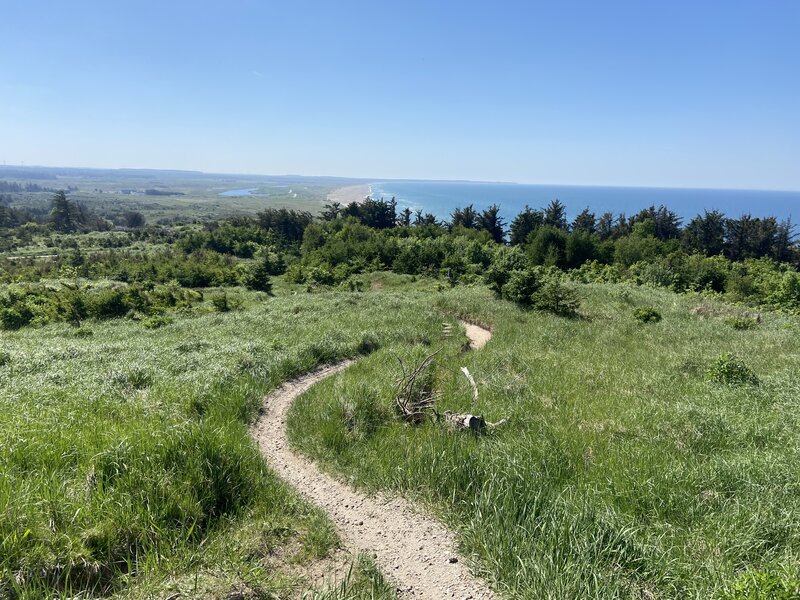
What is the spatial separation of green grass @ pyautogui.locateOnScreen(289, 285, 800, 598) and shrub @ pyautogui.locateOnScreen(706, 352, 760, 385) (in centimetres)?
29

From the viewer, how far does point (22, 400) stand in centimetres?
855

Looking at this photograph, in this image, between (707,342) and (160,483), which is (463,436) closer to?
(160,483)

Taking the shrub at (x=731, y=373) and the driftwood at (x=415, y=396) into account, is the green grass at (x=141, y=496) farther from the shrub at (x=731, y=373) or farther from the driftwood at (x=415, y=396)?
the shrub at (x=731, y=373)

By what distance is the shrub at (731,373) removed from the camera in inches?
436

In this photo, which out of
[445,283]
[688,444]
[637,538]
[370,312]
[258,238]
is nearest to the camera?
[637,538]

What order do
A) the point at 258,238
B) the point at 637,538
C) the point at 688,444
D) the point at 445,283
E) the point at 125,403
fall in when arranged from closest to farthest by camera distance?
the point at 637,538 < the point at 688,444 < the point at 125,403 < the point at 445,283 < the point at 258,238

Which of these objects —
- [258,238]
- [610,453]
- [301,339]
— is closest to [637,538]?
[610,453]

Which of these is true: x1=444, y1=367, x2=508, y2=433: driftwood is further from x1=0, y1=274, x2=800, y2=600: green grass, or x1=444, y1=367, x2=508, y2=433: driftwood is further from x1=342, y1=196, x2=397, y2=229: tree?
x1=342, y1=196, x2=397, y2=229: tree

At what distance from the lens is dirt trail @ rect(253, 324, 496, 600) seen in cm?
483

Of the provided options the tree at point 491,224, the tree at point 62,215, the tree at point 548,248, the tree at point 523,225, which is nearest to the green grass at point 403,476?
the tree at point 548,248

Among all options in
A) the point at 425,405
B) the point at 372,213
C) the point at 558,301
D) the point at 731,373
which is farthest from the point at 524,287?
the point at 372,213

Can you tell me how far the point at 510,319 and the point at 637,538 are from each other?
15583 mm

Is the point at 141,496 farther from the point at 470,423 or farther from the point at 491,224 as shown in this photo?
the point at 491,224

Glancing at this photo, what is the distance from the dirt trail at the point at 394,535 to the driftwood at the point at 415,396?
2.66 m
